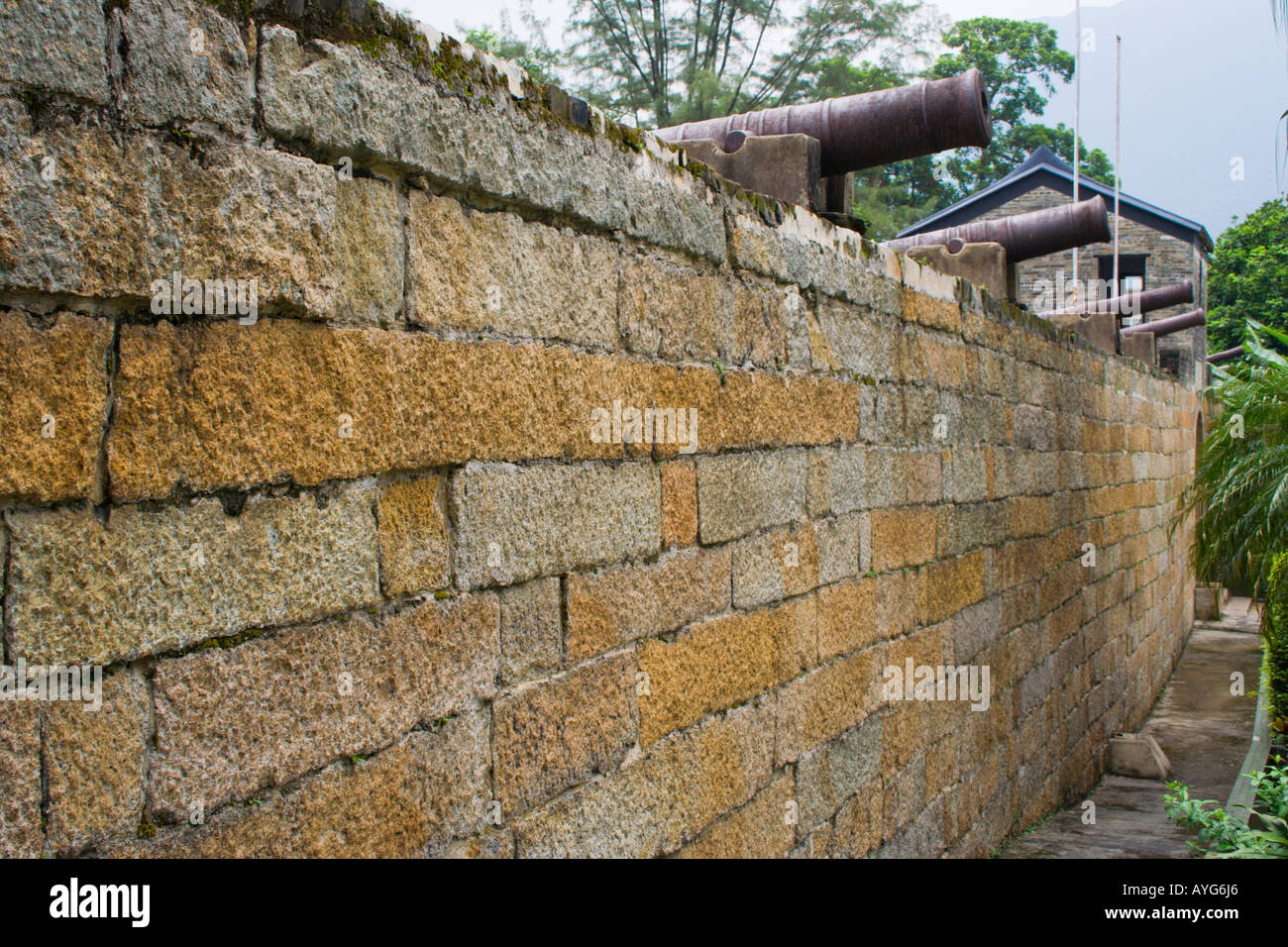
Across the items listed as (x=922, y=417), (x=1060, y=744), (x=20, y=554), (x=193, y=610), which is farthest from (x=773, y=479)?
(x=1060, y=744)

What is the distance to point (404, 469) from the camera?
1.96 m

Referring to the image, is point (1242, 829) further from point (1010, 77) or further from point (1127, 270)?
point (1010, 77)

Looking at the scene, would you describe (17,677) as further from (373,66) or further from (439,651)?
(373,66)

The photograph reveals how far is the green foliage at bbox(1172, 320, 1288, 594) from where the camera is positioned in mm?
9641

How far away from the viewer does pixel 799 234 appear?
3600 millimetres

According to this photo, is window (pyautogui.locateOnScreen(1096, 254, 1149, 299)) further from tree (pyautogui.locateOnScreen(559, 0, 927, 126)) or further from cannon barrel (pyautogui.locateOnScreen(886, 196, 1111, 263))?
cannon barrel (pyautogui.locateOnScreen(886, 196, 1111, 263))

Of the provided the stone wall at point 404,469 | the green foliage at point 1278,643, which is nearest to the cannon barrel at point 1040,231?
the stone wall at point 404,469

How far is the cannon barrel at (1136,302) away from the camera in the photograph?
32.7 ft

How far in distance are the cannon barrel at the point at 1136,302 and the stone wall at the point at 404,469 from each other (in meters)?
6.84

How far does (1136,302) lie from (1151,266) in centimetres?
1943

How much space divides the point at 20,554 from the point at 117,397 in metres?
0.24

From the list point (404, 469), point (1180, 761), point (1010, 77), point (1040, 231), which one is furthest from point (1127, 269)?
point (404, 469)

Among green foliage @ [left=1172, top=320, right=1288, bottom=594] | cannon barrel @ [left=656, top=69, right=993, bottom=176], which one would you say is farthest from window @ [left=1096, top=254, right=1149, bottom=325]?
cannon barrel @ [left=656, top=69, right=993, bottom=176]

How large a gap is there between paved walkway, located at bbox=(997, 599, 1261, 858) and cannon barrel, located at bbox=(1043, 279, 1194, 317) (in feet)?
12.5
